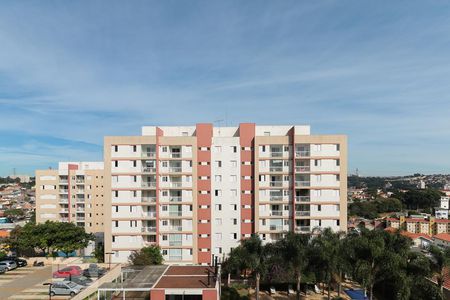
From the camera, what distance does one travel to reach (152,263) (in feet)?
143

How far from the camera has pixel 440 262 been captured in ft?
104

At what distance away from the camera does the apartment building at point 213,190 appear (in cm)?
4722

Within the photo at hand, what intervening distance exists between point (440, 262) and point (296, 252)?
1432cm

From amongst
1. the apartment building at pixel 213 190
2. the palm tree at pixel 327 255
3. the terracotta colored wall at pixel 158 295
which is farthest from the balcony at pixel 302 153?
the terracotta colored wall at pixel 158 295

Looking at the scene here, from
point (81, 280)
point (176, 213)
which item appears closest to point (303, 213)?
point (176, 213)

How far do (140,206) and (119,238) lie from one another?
563cm

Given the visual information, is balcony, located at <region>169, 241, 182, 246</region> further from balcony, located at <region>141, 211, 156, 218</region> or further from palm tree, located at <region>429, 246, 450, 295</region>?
palm tree, located at <region>429, 246, 450, 295</region>

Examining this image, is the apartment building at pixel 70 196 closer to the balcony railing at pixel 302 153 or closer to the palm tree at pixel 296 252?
the balcony railing at pixel 302 153

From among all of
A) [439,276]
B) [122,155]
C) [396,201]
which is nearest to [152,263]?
[122,155]

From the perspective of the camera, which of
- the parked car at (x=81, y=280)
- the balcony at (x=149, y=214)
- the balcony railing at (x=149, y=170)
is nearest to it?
the parked car at (x=81, y=280)

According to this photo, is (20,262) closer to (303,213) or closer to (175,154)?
(175,154)

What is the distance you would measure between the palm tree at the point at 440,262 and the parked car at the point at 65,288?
1518 inches

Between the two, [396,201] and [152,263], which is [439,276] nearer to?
[152,263]

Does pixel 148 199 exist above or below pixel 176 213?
above
